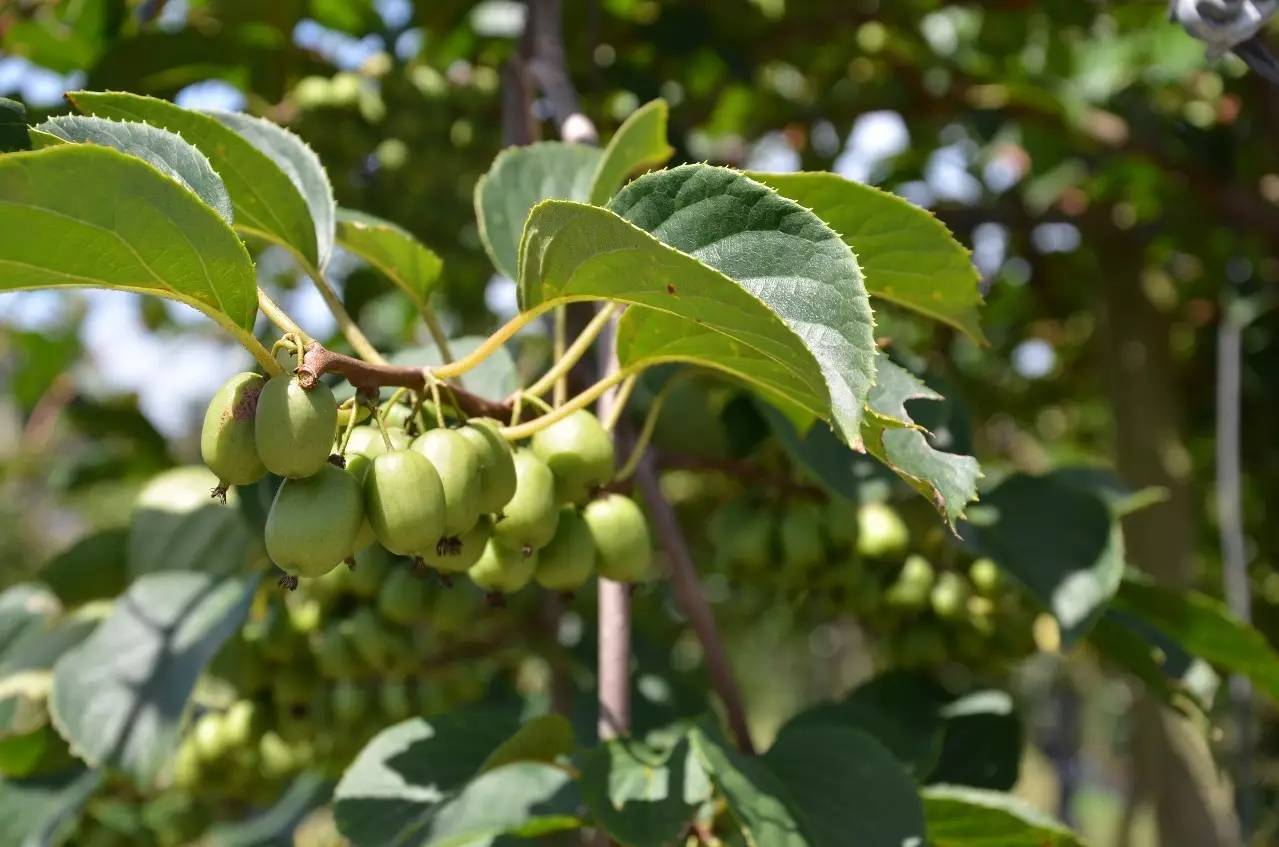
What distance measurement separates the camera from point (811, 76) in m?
2.22

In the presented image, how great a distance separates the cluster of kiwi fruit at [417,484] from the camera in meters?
0.58

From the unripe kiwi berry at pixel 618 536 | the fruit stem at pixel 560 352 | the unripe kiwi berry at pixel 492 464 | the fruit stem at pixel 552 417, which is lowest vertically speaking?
the unripe kiwi berry at pixel 618 536

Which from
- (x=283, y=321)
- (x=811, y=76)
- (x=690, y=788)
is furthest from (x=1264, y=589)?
(x=283, y=321)

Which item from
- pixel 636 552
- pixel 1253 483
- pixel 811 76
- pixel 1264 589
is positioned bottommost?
pixel 1264 589

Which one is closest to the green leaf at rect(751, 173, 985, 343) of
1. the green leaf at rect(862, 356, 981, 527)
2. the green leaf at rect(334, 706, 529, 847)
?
the green leaf at rect(862, 356, 981, 527)

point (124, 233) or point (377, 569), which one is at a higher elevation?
point (124, 233)

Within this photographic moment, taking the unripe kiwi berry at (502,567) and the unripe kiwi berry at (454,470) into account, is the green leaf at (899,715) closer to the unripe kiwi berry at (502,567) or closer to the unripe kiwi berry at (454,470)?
the unripe kiwi berry at (502,567)

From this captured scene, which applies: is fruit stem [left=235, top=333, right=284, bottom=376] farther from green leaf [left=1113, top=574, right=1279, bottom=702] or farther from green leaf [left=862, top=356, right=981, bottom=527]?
green leaf [left=1113, top=574, right=1279, bottom=702]

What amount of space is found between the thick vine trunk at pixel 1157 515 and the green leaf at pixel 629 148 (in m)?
1.42

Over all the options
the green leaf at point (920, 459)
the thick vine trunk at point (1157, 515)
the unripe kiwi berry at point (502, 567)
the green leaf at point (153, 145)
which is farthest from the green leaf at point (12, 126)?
the thick vine trunk at point (1157, 515)

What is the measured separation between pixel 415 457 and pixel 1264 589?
252cm

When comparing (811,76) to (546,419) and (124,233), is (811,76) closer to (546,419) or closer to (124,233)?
(546,419)

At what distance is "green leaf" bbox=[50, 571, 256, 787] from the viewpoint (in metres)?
1.01

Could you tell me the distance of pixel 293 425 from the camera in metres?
0.56
